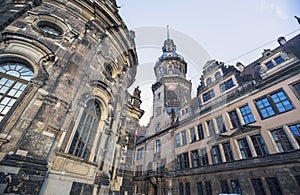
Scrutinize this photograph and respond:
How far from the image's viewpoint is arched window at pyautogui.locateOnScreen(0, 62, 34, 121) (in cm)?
526

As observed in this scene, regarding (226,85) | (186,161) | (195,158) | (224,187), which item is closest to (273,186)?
(224,187)

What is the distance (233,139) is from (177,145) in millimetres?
8334

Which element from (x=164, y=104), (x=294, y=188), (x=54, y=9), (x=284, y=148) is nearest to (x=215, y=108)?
(x=284, y=148)

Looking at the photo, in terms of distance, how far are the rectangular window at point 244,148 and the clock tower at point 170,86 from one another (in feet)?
42.3

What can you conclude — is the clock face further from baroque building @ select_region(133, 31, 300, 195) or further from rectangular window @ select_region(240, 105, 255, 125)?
rectangular window @ select_region(240, 105, 255, 125)

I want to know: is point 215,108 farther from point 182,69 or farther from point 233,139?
point 182,69

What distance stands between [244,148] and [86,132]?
14.4 m

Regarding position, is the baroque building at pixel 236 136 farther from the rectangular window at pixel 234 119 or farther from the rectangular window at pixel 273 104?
the rectangular window at pixel 234 119

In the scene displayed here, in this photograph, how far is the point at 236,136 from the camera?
14.1m

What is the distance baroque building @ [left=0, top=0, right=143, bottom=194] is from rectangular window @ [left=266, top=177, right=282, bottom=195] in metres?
11.2

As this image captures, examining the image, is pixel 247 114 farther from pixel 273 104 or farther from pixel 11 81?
pixel 11 81

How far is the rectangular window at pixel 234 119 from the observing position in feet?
47.9

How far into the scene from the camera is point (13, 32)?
20.3 feet

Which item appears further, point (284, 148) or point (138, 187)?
A: point (138, 187)
